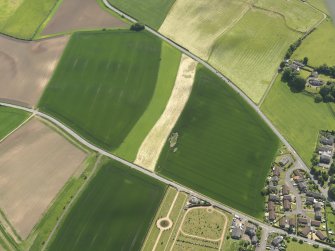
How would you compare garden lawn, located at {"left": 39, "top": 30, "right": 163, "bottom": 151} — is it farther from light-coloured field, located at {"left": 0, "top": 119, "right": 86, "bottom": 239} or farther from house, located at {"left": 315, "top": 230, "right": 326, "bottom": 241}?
house, located at {"left": 315, "top": 230, "right": 326, "bottom": 241}

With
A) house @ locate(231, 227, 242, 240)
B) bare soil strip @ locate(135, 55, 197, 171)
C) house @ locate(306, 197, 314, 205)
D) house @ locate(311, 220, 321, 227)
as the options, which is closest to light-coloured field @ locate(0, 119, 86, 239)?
bare soil strip @ locate(135, 55, 197, 171)

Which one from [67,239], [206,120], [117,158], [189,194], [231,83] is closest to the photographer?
[67,239]

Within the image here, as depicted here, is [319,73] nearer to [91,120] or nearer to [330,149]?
[330,149]

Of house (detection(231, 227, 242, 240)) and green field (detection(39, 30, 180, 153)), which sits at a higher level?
green field (detection(39, 30, 180, 153))

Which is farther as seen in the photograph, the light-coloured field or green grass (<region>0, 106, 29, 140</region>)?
green grass (<region>0, 106, 29, 140</region>)


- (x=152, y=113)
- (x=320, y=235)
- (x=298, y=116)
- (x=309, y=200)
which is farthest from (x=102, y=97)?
(x=320, y=235)

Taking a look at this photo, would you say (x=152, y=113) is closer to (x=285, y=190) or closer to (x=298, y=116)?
(x=298, y=116)

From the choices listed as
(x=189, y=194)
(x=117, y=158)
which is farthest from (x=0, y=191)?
(x=189, y=194)
